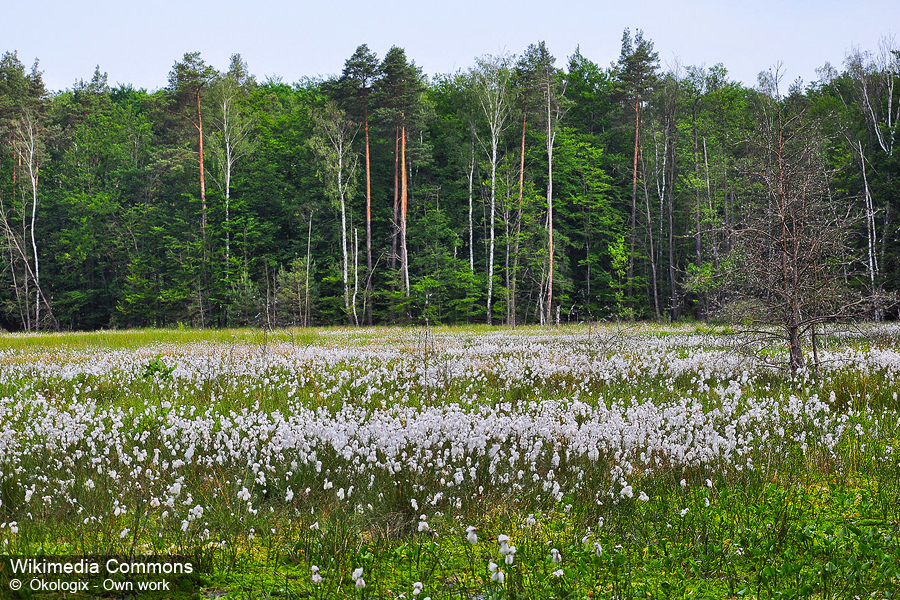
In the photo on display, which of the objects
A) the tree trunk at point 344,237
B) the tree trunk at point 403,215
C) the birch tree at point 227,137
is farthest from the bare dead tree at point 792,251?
the birch tree at point 227,137

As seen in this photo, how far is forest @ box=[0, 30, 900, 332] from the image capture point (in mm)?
36094

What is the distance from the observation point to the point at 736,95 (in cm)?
4022

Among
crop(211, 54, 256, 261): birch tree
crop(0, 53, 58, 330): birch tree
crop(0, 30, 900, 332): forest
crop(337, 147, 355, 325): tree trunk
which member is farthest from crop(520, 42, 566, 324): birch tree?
crop(0, 53, 58, 330): birch tree

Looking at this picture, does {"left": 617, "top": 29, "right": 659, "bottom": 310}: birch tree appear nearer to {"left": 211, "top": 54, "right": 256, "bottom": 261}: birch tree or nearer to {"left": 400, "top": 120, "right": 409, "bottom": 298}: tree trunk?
{"left": 400, "top": 120, "right": 409, "bottom": 298}: tree trunk

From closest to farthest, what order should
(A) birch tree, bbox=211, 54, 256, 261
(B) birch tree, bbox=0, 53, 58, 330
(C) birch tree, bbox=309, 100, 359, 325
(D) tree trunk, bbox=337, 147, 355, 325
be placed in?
(D) tree trunk, bbox=337, 147, 355, 325
(C) birch tree, bbox=309, 100, 359, 325
(A) birch tree, bbox=211, 54, 256, 261
(B) birch tree, bbox=0, 53, 58, 330

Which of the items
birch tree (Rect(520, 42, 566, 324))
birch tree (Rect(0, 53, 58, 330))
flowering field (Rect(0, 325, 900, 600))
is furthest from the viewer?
birch tree (Rect(0, 53, 58, 330))

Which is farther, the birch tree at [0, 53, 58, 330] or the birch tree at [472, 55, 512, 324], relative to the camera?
the birch tree at [0, 53, 58, 330]

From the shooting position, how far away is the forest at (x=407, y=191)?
36094 mm

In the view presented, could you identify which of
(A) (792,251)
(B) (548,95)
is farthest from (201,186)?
(A) (792,251)

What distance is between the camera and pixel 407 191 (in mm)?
44062

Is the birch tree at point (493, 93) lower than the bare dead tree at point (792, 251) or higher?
higher

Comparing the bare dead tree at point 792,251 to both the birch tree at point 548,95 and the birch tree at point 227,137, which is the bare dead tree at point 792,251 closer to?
the birch tree at point 548,95

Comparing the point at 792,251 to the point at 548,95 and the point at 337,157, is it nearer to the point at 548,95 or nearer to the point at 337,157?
the point at 548,95

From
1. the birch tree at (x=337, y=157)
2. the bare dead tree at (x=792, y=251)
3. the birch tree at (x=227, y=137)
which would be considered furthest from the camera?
the birch tree at (x=227, y=137)
